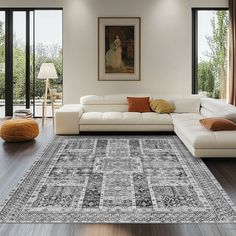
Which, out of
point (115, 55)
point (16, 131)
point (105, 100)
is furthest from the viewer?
point (115, 55)

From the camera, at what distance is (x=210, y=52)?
852 cm

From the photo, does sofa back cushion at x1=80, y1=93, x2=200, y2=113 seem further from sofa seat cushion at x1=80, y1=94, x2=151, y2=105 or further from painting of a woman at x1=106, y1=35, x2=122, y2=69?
painting of a woman at x1=106, y1=35, x2=122, y2=69

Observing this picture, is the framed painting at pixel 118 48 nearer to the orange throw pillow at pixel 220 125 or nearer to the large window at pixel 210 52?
the large window at pixel 210 52

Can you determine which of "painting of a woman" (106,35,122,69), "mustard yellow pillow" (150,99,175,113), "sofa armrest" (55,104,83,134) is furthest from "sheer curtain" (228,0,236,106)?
"sofa armrest" (55,104,83,134)

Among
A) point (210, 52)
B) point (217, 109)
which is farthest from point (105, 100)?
point (210, 52)

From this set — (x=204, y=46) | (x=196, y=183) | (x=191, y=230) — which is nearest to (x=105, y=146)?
(x=196, y=183)

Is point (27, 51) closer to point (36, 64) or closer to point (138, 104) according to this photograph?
point (36, 64)

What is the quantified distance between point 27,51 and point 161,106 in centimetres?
350

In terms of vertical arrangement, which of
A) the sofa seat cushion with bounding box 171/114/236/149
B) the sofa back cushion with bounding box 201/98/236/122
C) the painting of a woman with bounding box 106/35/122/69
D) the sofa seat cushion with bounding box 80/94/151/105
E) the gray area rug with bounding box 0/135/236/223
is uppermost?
the painting of a woman with bounding box 106/35/122/69

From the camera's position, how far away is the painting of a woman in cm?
829

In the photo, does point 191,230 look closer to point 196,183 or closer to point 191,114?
point 196,183

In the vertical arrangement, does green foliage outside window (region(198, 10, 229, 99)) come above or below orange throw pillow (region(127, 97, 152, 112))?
above

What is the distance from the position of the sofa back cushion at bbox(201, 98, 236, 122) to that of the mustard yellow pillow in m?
0.62

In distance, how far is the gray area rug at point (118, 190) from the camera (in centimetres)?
295
